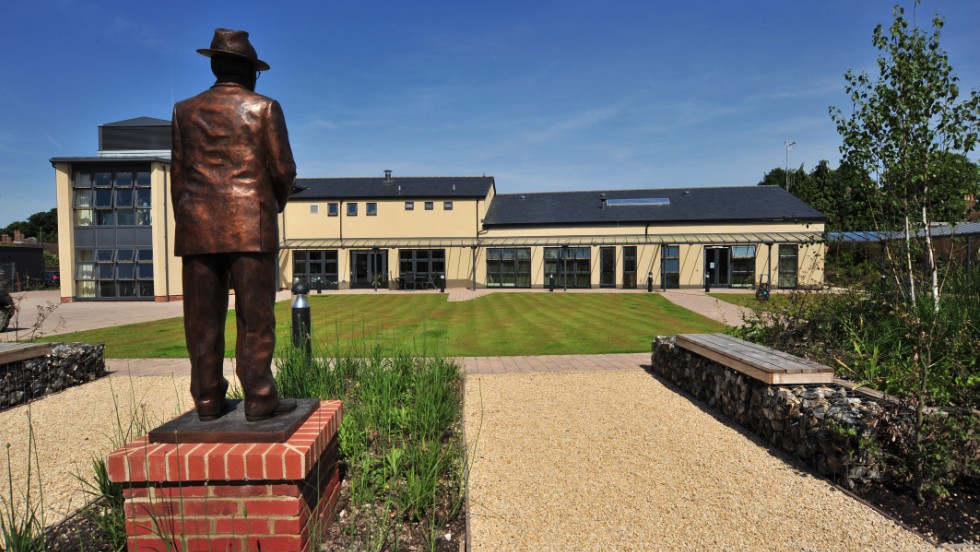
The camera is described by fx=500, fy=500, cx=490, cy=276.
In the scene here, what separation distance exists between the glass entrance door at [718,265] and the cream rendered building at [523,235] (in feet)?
0.18

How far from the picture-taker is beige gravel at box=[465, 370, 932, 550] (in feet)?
9.87

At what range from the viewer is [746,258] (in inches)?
1082

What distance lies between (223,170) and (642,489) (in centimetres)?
346

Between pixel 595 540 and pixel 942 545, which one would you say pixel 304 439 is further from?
pixel 942 545

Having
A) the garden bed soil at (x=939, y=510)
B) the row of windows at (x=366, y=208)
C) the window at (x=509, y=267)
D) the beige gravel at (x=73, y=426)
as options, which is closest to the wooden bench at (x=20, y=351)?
the beige gravel at (x=73, y=426)

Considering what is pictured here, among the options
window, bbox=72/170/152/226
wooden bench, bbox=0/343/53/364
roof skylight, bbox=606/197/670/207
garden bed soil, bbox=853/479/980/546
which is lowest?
garden bed soil, bbox=853/479/980/546

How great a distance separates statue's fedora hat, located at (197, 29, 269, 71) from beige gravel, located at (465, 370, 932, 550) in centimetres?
314

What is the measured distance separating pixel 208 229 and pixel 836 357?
6.00 metres

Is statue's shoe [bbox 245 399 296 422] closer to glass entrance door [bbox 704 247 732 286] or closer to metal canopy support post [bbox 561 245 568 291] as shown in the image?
metal canopy support post [bbox 561 245 568 291]

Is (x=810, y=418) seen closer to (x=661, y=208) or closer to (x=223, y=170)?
(x=223, y=170)

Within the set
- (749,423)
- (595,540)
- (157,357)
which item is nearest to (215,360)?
(595,540)

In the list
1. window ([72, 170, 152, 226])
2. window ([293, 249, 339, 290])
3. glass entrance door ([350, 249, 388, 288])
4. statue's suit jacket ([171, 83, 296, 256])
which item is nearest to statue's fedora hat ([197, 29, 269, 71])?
statue's suit jacket ([171, 83, 296, 256])

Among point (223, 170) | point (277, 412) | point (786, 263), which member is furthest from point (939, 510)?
point (786, 263)

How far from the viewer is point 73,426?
527 cm
